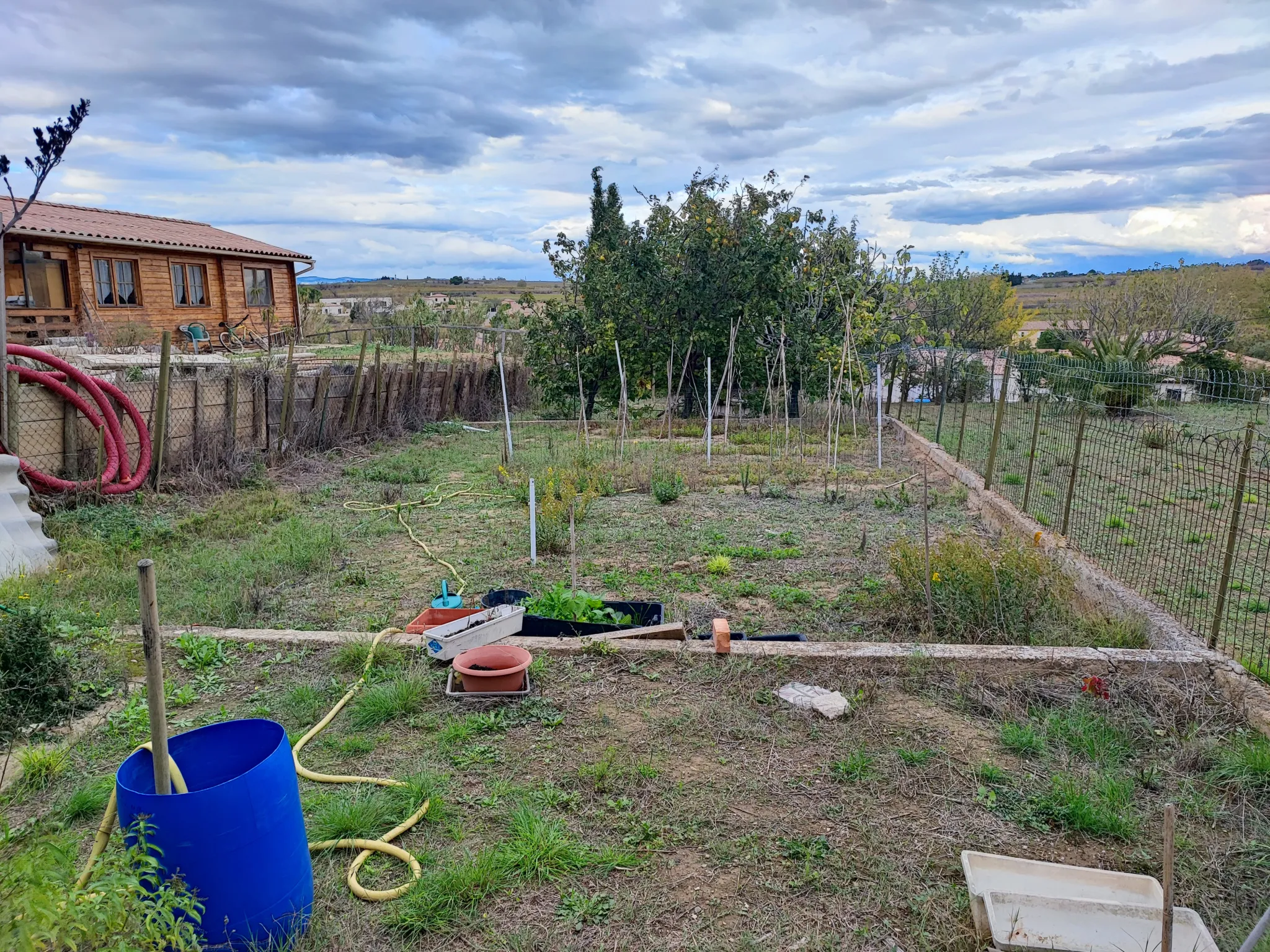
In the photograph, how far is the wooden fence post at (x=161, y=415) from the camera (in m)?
7.39

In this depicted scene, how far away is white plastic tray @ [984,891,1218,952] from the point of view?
205 cm

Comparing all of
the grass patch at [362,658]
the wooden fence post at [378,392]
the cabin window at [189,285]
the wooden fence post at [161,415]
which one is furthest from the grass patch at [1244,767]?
the cabin window at [189,285]

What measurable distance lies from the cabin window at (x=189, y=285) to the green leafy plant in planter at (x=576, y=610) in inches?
636

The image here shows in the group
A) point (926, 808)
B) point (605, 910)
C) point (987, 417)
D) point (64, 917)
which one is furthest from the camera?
point (987, 417)

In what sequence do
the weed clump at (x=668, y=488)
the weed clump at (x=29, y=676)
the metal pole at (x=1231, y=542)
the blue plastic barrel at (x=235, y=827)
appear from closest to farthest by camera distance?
the blue plastic barrel at (x=235, y=827) < the weed clump at (x=29, y=676) < the metal pole at (x=1231, y=542) < the weed clump at (x=668, y=488)

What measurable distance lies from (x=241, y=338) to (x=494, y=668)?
16759mm

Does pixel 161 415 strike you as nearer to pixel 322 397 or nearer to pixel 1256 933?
pixel 322 397

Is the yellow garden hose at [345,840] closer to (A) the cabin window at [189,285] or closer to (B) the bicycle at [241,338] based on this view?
(B) the bicycle at [241,338]

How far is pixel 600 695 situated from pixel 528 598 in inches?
43.0

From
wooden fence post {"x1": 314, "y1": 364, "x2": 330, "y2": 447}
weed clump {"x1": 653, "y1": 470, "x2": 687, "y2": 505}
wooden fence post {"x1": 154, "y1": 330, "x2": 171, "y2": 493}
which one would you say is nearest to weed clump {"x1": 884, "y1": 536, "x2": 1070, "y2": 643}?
weed clump {"x1": 653, "y1": 470, "x2": 687, "y2": 505}

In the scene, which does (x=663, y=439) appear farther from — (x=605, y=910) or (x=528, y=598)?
(x=605, y=910)

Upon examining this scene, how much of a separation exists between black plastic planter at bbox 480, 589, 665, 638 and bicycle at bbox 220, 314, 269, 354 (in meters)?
14.5

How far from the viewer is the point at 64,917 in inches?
56.0

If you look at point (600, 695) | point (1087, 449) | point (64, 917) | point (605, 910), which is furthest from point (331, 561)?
point (1087, 449)
